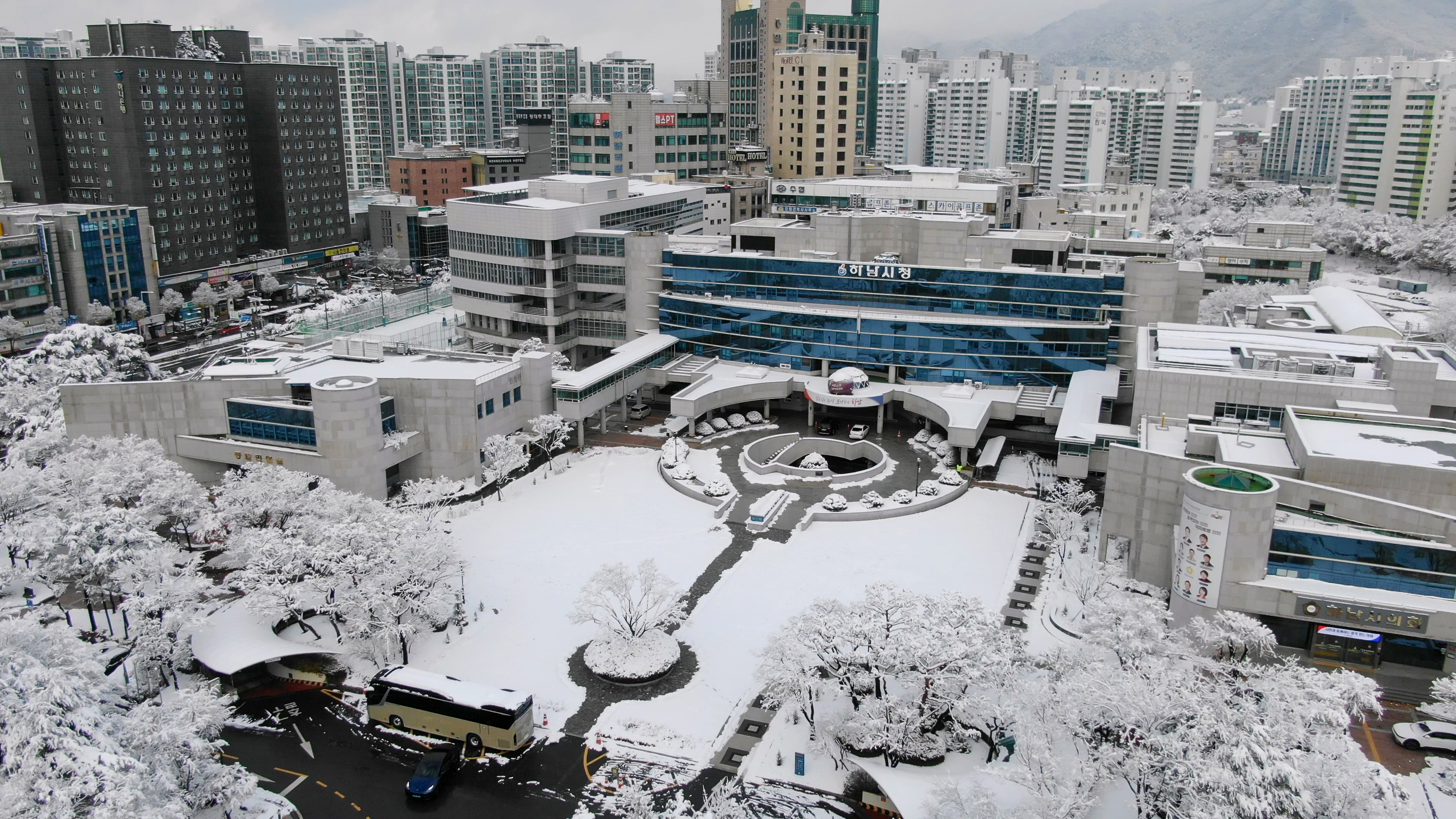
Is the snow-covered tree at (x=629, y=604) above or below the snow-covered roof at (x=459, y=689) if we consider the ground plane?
above

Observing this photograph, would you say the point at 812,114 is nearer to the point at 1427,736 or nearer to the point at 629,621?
the point at 629,621

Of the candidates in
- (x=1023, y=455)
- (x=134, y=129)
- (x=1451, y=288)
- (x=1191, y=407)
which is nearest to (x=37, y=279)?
(x=134, y=129)

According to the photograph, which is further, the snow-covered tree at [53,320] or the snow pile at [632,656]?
the snow-covered tree at [53,320]

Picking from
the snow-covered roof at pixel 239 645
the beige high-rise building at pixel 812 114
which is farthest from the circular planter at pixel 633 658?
the beige high-rise building at pixel 812 114

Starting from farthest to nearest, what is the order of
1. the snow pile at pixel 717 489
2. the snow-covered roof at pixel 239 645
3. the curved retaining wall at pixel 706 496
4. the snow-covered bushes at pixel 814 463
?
the snow-covered bushes at pixel 814 463, the snow pile at pixel 717 489, the curved retaining wall at pixel 706 496, the snow-covered roof at pixel 239 645

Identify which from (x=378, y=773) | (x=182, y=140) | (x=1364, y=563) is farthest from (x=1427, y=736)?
Result: (x=182, y=140)

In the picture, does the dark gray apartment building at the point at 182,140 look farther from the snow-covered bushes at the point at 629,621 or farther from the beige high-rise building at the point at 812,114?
the snow-covered bushes at the point at 629,621

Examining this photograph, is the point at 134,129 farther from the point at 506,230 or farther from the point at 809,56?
the point at 809,56
